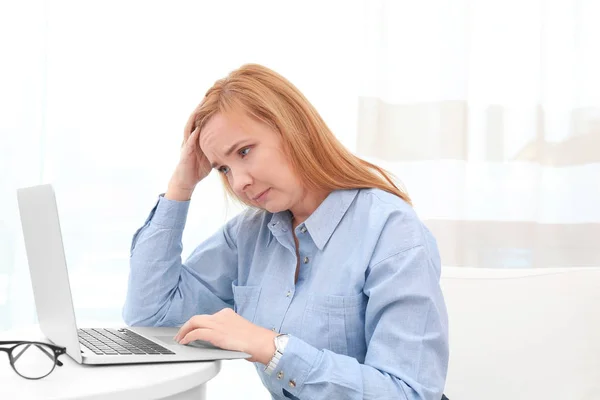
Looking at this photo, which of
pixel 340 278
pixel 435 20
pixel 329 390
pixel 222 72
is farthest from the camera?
pixel 222 72

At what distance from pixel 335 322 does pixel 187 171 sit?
439 millimetres

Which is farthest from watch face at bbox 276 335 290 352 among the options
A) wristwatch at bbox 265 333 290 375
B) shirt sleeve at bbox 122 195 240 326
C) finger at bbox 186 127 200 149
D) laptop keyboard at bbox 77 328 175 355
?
finger at bbox 186 127 200 149

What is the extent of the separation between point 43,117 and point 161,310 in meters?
1.19

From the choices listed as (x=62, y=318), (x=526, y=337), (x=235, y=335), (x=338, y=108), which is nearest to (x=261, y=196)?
(x=235, y=335)

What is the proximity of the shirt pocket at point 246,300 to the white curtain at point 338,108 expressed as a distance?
2.56ft

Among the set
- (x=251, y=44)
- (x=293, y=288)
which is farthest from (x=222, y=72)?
(x=293, y=288)

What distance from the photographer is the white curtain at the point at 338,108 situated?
79.4 inches

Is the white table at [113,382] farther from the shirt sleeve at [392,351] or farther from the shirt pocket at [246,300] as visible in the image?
the shirt pocket at [246,300]

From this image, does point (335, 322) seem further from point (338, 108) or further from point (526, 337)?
point (338, 108)

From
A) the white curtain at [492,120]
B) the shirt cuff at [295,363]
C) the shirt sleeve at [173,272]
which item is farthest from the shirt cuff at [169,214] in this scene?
the white curtain at [492,120]

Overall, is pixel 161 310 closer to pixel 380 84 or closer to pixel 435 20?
pixel 380 84

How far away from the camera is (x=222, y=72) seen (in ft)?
7.30

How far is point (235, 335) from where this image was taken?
1005mm

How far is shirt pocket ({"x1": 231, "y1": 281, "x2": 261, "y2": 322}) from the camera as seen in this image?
130cm
